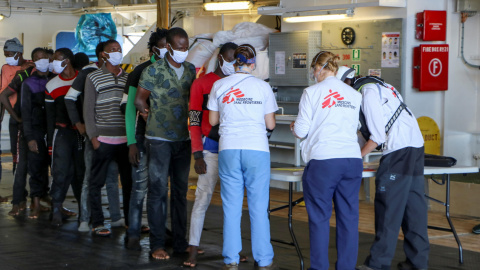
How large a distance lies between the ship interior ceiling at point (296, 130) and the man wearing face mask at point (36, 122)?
0.14ft

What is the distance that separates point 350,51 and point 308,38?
2.53 ft

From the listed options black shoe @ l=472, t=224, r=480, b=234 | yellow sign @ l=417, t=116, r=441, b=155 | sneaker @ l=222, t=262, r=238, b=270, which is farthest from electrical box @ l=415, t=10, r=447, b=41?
sneaker @ l=222, t=262, r=238, b=270

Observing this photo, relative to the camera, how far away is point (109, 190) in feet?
24.1

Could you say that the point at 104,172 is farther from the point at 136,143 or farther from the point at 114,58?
the point at 114,58

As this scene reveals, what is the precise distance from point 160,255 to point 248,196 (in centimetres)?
104

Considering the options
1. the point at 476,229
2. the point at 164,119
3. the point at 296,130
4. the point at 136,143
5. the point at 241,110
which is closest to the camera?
the point at 296,130

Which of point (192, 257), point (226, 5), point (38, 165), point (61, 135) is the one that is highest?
point (226, 5)

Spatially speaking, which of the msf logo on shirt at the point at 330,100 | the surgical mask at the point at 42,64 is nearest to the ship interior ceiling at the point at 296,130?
the msf logo on shirt at the point at 330,100

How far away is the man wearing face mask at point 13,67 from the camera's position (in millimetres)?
8820

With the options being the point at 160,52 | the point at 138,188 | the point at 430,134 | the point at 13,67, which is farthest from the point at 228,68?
the point at 430,134

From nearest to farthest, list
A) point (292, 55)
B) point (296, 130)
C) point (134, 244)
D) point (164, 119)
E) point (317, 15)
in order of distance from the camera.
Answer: point (296, 130) < point (164, 119) < point (134, 244) < point (317, 15) < point (292, 55)

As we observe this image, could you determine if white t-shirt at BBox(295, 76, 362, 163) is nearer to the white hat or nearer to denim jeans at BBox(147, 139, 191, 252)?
the white hat

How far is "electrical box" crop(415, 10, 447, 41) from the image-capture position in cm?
948

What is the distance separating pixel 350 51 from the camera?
10141 mm
